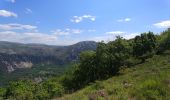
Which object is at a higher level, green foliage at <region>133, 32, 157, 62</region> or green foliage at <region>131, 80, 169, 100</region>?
green foliage at <region>133, 32, 157, 62</region>

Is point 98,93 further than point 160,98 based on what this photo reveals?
Yes

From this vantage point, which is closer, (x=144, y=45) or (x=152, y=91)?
(x=152, y=91)

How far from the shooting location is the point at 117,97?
12.2m

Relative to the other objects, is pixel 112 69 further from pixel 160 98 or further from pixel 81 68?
pixel 160 98

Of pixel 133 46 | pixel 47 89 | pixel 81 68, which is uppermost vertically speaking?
pixel 133 46

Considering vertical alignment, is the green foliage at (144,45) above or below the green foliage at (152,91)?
above

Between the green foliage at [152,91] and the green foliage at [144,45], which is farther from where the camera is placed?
the green foliage at [144,45]

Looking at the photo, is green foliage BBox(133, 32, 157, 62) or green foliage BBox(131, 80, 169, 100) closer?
green foliage BBox(131, 80, 169, 100)

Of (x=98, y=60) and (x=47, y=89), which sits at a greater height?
(x=98, y=60)

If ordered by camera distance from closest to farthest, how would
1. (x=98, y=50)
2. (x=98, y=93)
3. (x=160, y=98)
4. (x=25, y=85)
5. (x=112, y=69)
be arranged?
(x=160, y=98), (x=98, y=93), (x=112, y=69), (x=98, y=50), (x=25, y=85)

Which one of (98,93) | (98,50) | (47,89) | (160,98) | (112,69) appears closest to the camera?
(160,98)

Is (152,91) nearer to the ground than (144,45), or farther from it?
nearer to the ground

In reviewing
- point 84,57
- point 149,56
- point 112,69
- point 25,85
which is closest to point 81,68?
point 84,57

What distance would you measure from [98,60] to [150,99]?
65580mm
